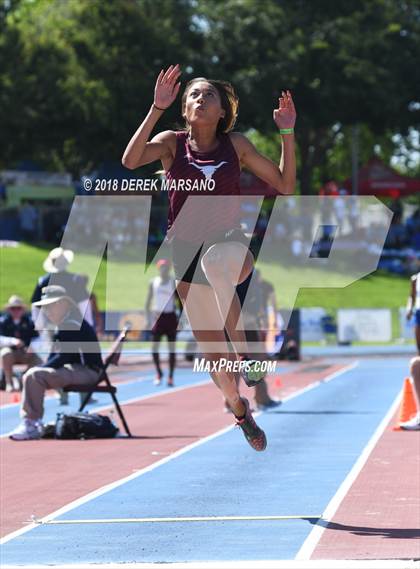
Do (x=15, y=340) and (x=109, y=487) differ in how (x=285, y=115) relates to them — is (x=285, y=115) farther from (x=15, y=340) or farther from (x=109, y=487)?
(x=15, y=340)

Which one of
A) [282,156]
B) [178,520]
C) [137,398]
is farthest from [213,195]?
[137,398]

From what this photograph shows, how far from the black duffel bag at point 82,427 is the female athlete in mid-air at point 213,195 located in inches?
237

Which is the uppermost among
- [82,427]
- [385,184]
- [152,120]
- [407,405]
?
[385,184]

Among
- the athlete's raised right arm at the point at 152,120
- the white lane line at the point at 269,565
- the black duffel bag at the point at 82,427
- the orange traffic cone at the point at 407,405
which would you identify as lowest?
the white lane line at the point at 269,565

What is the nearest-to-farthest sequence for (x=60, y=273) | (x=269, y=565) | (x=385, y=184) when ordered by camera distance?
1. (x=269, y=565)
2. (x=60, y=273)
3. (x=385, y=184)

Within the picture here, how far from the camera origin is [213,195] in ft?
23.2

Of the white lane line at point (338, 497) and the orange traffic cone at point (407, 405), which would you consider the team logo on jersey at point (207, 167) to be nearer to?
the white lane line at point (338, 497)

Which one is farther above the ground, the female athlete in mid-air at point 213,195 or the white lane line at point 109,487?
the female athlete in mid-air at point 213,195

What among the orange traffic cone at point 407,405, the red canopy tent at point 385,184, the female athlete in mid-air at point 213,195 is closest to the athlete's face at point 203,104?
the female athlete in mid-air at point 213,195

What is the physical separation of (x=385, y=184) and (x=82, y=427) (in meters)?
40.4

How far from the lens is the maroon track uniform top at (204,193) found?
277 inches

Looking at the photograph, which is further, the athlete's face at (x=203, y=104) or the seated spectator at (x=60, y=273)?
the seated spectator at (x=60, y=273)

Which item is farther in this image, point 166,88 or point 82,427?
point 82,427

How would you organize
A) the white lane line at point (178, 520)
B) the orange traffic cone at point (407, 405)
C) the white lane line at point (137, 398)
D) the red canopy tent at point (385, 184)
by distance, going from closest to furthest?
the white lane line at point (178, 520) < the orange traffic cone at point (407, 405) < the white lane line at point (137, 398) < the red canopy tent at point (385, 184)
